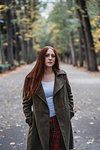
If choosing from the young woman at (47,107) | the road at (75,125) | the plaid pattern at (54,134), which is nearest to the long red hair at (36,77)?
the young woman at (47,107)

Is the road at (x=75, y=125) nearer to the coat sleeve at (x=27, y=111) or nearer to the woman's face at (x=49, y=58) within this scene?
the coat sleeve at (x=27, y=111)

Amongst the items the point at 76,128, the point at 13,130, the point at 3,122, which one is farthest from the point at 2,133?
the point at 76,128

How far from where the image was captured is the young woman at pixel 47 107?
8.98ft

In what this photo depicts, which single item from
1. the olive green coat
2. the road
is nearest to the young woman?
the olive green coat

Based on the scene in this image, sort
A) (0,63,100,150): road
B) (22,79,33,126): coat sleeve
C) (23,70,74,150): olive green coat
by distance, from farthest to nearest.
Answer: (0,63,100,150): road → (22,79,33,126): coat sleeve → (23,70,74,150): olive green coat

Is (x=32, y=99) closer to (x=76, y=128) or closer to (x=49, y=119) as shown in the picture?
(x=49, y=119)

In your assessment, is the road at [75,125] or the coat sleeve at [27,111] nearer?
the coat sleeve at [27,111]

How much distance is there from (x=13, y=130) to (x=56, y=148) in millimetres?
3206

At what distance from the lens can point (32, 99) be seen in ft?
9.50

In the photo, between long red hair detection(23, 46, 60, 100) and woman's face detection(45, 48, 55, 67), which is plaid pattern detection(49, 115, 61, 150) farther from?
woman's face detection(45, 48, 55, 67)

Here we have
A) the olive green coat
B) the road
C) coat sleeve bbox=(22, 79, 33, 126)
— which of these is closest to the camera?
the olive green coat

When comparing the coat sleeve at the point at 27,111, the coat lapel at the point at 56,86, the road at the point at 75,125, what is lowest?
the road at the point at 75,125

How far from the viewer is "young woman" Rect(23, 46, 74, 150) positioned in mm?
2736

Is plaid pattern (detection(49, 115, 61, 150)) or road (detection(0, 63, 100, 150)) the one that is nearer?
plaid pattern (detection(49, 115, 61, 150))
